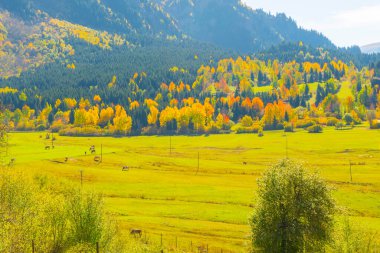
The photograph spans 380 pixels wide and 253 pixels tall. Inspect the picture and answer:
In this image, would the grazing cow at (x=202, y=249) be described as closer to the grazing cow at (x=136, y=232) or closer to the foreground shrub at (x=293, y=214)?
the grazing cow at (x=136, y=232)

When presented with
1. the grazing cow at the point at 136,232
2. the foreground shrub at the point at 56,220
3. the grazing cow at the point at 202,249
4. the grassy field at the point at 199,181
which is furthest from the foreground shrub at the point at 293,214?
the grazing cow at the point at 136,232

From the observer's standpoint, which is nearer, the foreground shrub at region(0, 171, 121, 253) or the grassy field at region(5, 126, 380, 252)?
the foreground shrub at region(0, 171, 121, 253)

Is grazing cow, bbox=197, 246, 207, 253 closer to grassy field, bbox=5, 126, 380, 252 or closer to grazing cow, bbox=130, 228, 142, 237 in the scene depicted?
grassy field, bbox=5, 126, 380, 252

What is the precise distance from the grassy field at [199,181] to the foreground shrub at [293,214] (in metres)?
4.58

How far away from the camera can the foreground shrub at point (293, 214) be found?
57969 mm

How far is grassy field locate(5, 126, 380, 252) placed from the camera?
274ft

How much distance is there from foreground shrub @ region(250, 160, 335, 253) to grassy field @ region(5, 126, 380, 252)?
15.0 ft

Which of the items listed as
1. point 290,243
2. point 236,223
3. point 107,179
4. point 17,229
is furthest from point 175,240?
point 107,179

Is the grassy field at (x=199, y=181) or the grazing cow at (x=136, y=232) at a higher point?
the grassy field at (x=199, y=181)

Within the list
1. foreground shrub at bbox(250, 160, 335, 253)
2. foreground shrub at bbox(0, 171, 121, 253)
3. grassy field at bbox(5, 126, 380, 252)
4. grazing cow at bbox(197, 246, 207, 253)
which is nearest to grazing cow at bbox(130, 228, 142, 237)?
grassy field at bbox(5, 126, 380, 252)

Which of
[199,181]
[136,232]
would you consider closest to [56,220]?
[136,232]

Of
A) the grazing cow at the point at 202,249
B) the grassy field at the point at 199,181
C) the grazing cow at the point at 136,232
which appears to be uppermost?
the grassy field at the point at 199,181

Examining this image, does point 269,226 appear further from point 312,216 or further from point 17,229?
point 17,229

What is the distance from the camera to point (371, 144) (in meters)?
185
